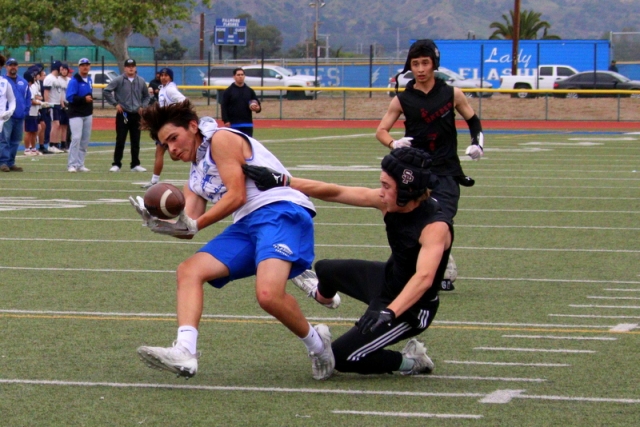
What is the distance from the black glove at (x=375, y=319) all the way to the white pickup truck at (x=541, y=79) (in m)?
44.1

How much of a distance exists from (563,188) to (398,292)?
11.3m

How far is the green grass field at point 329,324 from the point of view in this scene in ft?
17.0

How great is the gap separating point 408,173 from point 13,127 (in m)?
14.0

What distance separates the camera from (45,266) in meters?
9.43

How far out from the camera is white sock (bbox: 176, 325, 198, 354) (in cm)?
542

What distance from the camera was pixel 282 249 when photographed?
5.62 metres

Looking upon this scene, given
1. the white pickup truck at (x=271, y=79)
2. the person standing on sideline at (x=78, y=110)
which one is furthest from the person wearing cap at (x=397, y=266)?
the white pickup truck at (x=271, y=79)

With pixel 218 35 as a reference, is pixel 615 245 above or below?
below

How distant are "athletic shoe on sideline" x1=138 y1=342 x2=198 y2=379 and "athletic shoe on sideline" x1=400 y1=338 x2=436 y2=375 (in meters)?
1.15

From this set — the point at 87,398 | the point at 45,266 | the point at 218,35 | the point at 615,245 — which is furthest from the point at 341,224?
the point at 218,35

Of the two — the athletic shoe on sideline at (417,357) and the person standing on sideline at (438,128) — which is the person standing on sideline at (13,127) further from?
the athletic shoe on sideline at (417,357)

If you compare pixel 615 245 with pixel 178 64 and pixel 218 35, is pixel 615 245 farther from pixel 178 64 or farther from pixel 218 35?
pixel 218 35

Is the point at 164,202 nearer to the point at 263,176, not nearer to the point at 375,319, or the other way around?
the point at 263,176

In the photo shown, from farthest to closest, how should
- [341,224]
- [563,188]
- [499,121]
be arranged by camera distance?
[499,121], [563,188], [341,224]
